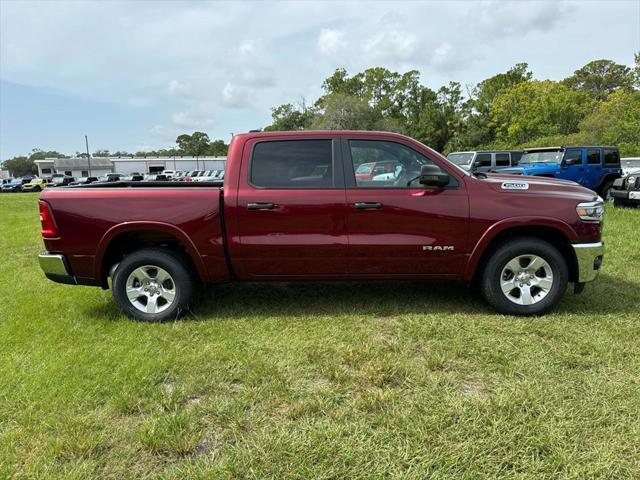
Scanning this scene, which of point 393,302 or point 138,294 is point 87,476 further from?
point 393,302

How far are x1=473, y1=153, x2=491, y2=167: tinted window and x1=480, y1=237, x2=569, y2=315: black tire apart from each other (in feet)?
50.0

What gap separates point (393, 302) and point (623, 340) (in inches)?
80.2

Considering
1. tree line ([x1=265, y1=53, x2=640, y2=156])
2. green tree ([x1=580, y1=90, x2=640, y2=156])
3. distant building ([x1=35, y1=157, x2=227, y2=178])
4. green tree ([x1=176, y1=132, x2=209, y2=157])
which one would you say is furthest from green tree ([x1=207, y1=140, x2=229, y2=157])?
green tree ([x1=580, y1=90, x2=640, y2=156])

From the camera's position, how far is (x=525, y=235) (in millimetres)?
4434

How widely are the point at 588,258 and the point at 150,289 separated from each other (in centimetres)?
416

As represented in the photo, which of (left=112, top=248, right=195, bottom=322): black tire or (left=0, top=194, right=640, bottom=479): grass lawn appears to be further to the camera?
(left=112, top=248, right=195, bottom=322): black tire

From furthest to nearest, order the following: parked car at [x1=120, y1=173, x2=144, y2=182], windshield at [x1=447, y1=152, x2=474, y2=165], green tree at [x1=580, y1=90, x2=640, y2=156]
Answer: green tree at [x1=580, y1=90, x2=640, y2=156] < windshield at [x1=447, y1=152, x2=474, y2=165] < parked car at [x1=120, y1=173, x2=144, y2=182]

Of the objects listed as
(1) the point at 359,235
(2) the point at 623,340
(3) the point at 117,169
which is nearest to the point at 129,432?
(1) the point at 359,235

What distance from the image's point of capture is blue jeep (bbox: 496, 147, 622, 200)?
13.9 meters

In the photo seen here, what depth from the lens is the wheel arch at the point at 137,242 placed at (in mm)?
4281

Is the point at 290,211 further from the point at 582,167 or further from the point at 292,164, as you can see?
the point at 582,167

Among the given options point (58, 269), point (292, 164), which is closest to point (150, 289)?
point (58, 269)

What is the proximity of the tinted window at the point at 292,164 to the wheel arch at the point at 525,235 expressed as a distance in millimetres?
1556

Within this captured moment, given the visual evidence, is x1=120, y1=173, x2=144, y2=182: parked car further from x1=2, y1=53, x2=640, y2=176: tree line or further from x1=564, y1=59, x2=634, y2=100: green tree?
x1=564, y1=59, x2=634, y2=100: green tree
